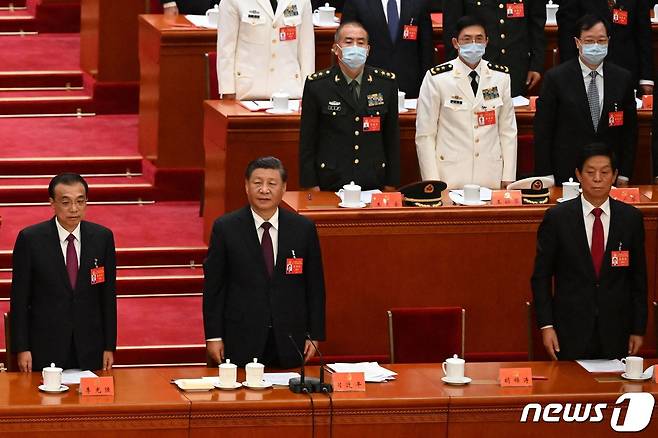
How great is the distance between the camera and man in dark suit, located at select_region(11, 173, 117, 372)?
276 inches

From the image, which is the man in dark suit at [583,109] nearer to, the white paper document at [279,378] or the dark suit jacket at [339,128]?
the dark suit jacket at [339,128]

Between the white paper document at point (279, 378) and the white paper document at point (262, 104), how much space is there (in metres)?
2.58

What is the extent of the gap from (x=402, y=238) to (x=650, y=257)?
1.19 metres

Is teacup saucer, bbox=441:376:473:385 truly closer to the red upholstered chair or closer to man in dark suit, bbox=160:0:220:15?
the red upholstered chair

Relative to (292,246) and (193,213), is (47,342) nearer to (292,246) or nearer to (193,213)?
(292,246)

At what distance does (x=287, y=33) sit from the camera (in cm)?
939

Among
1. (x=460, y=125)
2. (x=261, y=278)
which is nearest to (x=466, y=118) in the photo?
(x=460, y=125)

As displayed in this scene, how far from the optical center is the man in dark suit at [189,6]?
10484 mm

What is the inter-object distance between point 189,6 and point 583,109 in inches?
117

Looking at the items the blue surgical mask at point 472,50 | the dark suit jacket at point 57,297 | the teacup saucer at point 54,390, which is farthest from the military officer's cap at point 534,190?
the teacup saucer at point 54,390

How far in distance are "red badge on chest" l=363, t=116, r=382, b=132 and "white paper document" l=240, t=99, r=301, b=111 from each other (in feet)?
2.84

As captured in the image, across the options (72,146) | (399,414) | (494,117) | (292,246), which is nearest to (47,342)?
(292,246)

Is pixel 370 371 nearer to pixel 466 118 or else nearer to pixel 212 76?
pixel 466 118

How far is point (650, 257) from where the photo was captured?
8.07 m
